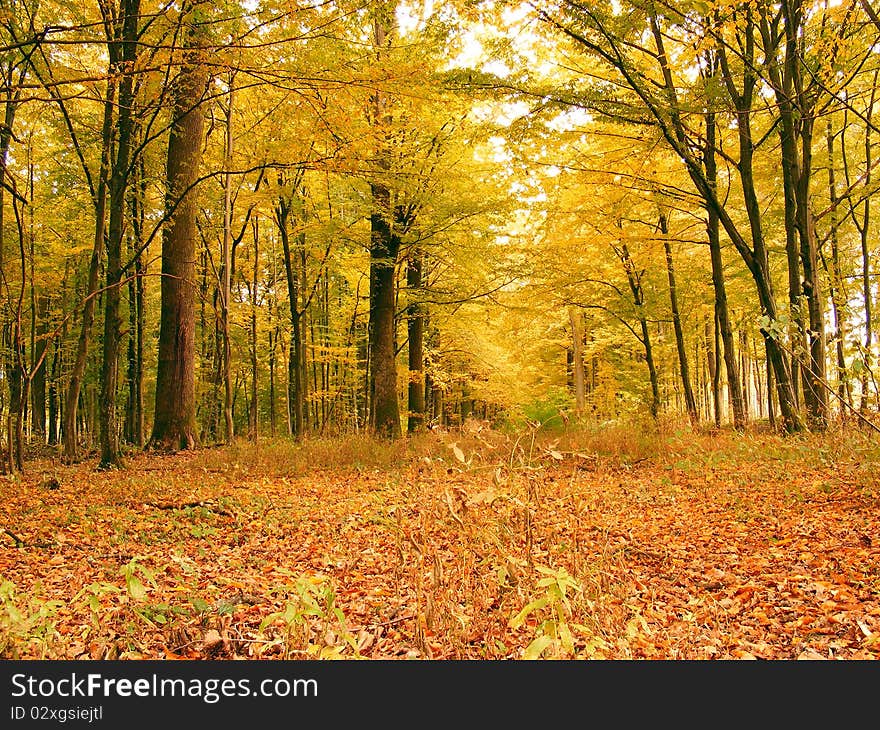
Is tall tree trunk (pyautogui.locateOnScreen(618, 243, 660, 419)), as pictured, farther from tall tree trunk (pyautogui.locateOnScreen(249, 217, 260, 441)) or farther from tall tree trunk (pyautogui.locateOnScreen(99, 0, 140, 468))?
tall tree trunk (pyautogui.locateOnScreen(99, 0, 140, 468))

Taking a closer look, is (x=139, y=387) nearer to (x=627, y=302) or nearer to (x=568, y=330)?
(x=627, y=302)

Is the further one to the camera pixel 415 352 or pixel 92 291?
pixel 415 352

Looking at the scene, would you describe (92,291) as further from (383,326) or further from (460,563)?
(460,563)

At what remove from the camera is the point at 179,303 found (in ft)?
31.4

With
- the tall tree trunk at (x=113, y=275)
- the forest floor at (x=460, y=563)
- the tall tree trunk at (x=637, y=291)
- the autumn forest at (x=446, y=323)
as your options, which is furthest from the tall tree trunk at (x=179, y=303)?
the tall tree trunk at (x=637, y=291)

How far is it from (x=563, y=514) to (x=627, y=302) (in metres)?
10.7

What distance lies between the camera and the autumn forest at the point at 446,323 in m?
2.69

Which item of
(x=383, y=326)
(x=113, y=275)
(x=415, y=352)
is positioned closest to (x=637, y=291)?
(x=415, y=352)

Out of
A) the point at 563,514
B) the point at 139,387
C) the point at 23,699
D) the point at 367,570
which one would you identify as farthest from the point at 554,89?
the point at 139,387

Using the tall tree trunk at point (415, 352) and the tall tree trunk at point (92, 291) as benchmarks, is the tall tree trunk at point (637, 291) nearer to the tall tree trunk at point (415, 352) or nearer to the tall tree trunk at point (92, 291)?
the tall tree trunk at point (415, 352)

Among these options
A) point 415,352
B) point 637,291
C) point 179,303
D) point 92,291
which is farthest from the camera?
point 637,291

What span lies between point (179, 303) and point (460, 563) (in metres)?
8.08

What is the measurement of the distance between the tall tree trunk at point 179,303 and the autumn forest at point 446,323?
5 cm

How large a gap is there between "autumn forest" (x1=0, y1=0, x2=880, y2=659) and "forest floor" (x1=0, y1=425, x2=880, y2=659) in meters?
0.03
